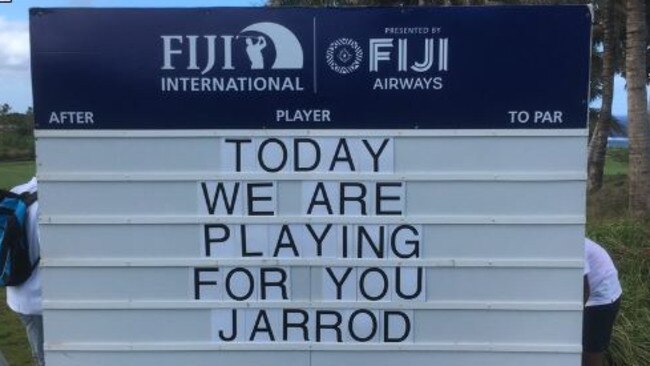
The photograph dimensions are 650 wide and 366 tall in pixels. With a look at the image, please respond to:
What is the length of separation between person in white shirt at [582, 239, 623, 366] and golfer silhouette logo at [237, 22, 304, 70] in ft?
7.38

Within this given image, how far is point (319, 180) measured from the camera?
3680 mm

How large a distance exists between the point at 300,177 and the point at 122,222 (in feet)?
2.95

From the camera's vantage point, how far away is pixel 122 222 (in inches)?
147

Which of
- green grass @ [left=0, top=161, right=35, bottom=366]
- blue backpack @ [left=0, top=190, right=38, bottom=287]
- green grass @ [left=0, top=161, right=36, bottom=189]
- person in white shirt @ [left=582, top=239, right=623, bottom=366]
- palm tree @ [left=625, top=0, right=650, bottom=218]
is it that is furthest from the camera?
green grass @ [left=0, top=161, right=36, bottom=189]

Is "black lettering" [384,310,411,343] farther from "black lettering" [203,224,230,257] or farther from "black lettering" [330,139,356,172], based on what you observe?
"black lettering" [203,224,230,257]

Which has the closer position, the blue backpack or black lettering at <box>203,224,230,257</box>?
black lettering at <box>203,224,230,257</box>

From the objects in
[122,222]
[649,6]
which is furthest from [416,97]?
[649,6]

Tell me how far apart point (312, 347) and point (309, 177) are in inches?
33.4

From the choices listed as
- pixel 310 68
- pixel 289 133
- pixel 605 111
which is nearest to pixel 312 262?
pixel 289 133

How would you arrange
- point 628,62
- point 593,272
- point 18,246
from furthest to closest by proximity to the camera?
point 628,62, point 593,272, point 18,246

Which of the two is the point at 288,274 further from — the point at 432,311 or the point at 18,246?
the point at 18,246

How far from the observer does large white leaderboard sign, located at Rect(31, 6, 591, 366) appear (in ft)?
11.9

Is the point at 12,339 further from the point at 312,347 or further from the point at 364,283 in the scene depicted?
the point at 364,283

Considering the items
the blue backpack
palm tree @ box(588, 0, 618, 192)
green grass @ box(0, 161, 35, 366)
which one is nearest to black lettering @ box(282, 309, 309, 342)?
the blue backpack
